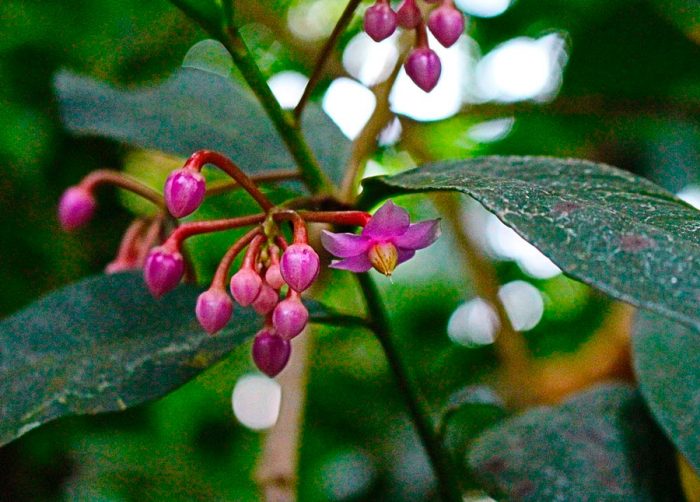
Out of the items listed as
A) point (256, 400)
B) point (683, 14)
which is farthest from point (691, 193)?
point (256, 400)

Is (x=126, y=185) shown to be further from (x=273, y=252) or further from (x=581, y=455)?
(x=581, y=455)

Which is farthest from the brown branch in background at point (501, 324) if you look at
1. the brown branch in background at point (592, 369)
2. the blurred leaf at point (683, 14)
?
the blurred leaf at point (683, 14)

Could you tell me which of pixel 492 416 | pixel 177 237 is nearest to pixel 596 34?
pixel 492 416

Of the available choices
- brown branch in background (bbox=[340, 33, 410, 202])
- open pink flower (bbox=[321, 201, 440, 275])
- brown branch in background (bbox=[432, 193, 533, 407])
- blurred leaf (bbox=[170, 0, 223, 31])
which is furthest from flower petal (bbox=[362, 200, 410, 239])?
brown branch in background (bbox=[432, 193, 533, 407])

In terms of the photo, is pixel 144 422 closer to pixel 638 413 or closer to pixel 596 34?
pixel 638 413

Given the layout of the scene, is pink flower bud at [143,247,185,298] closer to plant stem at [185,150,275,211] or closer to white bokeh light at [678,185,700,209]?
plant stem at [185,150,275,211]

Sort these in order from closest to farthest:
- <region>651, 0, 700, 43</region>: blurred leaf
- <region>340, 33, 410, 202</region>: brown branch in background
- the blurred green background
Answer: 1. <region>340, 33, 410, 202</region>: brown branch in background
2. the blurred green background
3. <region>651, 0, 700, 43</region>: blurred leaf
